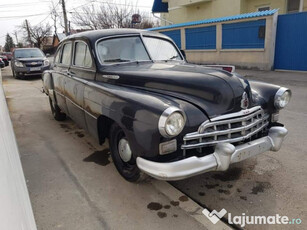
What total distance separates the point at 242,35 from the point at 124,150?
10.6 m

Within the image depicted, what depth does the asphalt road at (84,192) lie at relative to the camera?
96.7 inches

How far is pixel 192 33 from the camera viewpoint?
582 inches

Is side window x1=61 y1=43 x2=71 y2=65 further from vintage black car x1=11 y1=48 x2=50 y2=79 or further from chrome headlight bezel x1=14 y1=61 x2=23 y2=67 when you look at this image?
chrome headlight bezel x1=14 y1=61 x2=23 y2=67

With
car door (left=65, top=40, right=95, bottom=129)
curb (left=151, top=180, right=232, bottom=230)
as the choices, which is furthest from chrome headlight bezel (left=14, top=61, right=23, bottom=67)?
curb (left=151, top=180, right=232, bottom=230)

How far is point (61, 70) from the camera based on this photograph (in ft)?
16.2

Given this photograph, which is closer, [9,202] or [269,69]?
[9,202]

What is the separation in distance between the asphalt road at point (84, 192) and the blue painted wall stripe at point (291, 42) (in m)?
9.34

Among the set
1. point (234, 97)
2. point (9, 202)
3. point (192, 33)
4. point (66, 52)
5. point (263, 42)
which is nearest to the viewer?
point (9, 202)

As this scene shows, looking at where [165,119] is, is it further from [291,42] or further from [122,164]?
[291,42]

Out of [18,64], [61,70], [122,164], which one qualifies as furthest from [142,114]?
[18,64]

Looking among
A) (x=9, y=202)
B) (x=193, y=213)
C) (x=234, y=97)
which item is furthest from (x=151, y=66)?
(x=9, y=202)

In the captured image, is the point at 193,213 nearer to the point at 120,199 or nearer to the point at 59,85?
the point at 120,199

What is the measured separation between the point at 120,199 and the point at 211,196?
984 millimetres

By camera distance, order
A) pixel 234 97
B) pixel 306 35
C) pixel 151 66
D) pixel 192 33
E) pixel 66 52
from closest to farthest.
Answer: pixel 234 97 → pixel 151 66 → pixel 66 52 → pixel 306 35 → pixel 192 33
